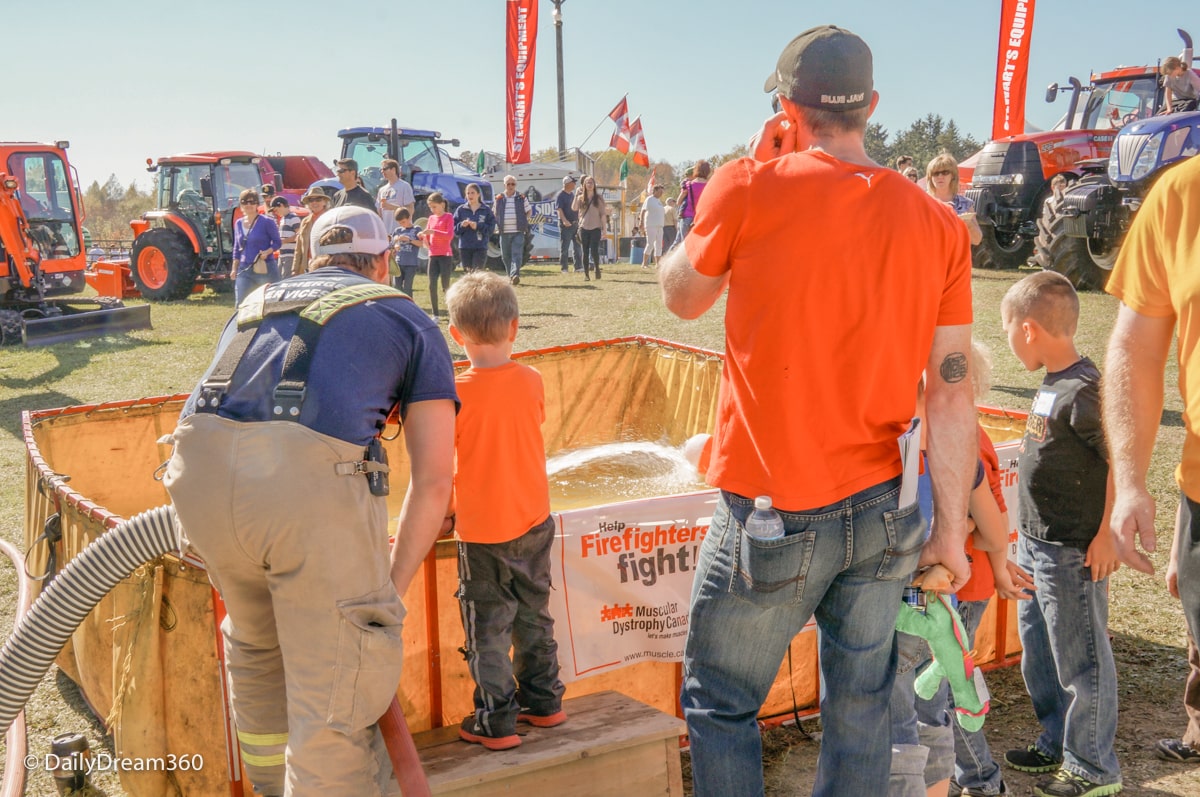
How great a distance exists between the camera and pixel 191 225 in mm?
17359

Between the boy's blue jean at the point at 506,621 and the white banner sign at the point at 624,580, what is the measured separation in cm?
25

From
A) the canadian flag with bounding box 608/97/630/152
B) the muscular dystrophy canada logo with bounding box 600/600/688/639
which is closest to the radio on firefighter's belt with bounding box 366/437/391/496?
the muscular dystrophy canada logo with bounding box 600/600/688/639

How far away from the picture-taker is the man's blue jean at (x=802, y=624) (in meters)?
2.15

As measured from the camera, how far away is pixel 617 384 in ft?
23.8

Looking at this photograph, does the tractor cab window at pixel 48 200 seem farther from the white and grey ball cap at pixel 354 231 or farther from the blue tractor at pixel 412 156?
the white and grey ball cap at pixel 354 231

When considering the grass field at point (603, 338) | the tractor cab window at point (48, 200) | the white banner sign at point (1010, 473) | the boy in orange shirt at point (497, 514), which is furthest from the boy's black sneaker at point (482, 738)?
the tractor cab window at point (48, 200)

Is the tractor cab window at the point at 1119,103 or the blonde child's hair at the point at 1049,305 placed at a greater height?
the tractor cab window at the point at 1119,103

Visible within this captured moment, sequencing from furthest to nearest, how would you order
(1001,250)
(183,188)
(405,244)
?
(183,188)
(1001,250)
(405,244)

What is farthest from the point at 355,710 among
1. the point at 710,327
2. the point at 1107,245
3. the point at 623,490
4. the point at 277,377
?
the point at 1107,245

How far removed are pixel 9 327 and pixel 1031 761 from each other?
13255 mm

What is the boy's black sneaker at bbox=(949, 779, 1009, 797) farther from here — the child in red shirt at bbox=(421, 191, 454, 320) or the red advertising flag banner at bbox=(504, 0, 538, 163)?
the red advertising flag banner at bbox=(504, 0, 538, 163)

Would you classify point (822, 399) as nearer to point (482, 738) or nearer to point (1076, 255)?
point (482, 738)

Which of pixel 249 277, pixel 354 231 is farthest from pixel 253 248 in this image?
pixel 354 231

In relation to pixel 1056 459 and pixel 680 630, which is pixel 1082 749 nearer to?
pixel 1056 459
